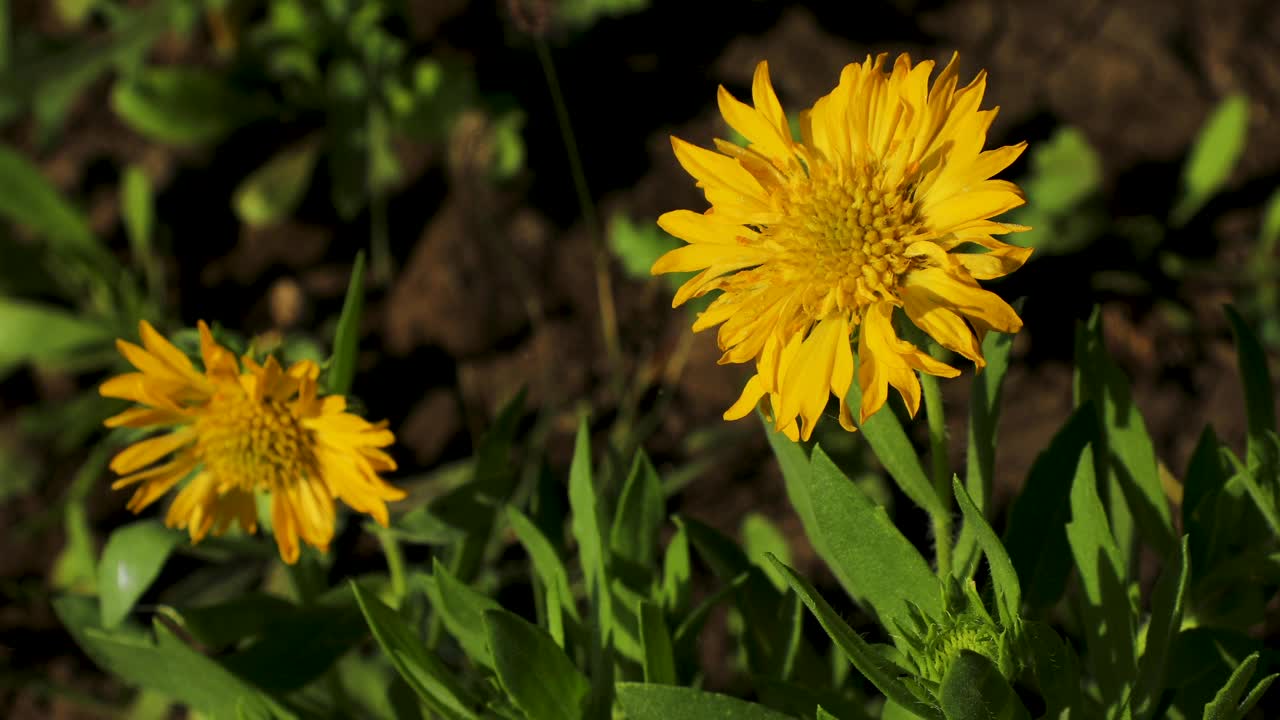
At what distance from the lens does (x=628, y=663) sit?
182cm

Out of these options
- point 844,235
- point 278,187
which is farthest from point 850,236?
point 278,187

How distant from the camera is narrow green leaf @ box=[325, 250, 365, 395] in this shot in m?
1.67

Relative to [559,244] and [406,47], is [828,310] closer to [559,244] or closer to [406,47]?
[559,244]

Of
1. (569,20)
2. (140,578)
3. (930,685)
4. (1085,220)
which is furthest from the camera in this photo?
(569,20)

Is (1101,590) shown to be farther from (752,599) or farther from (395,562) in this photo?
(395,562)

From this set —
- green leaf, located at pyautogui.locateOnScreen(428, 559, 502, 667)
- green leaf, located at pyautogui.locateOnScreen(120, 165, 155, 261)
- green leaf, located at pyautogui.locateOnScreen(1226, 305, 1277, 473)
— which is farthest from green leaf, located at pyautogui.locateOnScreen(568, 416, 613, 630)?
green leaf, located at pyautogui.locateOnScreen(120, 165, 155, 261)

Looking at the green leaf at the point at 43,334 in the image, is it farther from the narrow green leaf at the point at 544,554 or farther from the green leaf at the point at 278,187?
the narrow green leaf at the point at 544,554

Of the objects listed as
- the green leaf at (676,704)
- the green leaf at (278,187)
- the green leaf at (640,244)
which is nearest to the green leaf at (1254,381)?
the green leaf at (676,704)

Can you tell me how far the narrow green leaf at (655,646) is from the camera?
5.06 feet

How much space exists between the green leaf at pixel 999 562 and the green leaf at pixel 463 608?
1.90 ft

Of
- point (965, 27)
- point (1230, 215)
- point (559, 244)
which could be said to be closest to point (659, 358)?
point (559, 244)

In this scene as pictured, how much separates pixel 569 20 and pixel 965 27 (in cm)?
103

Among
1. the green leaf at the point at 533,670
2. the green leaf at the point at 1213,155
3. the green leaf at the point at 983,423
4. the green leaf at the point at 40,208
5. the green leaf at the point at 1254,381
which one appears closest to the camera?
the green leaf at the point at 533,670

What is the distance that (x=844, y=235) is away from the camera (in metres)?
1.46
